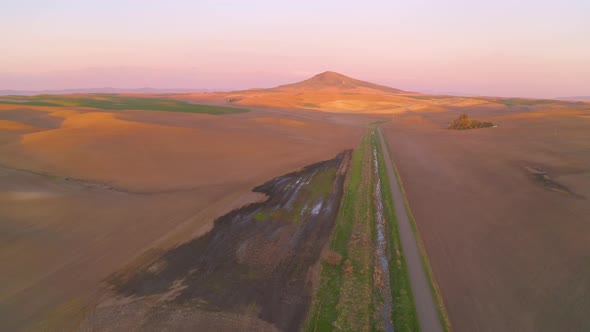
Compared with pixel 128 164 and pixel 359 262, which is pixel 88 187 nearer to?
pixel 128 164

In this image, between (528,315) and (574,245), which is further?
(574,245)

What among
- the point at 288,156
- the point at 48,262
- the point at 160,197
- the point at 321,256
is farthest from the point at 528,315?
the point at 288,156

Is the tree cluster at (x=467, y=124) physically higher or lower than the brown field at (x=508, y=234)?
higher

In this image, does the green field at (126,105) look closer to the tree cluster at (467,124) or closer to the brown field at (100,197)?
the brown field at (100,197)

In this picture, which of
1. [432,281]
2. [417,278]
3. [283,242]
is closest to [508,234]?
A: [432,281]

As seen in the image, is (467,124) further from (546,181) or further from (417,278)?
(417,278)

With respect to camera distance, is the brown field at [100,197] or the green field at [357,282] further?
the brown field at [100,197]

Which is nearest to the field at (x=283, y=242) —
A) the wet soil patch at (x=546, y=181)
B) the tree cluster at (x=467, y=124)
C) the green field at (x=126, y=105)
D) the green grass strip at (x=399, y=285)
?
the green grass strip at (x=399, y=285)
